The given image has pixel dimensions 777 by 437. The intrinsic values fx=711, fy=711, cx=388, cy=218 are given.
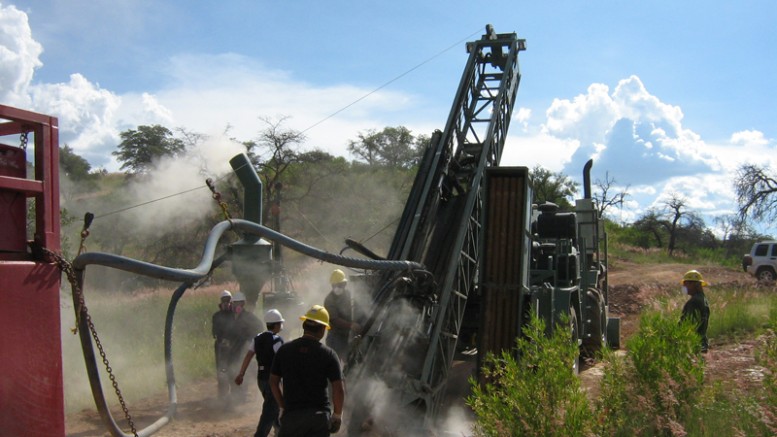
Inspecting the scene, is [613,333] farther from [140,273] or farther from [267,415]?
[140,273]

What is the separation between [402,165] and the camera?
4478cm

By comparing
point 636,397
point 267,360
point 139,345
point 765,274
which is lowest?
point 139,345

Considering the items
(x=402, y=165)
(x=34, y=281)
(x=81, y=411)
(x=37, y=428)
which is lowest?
(x=81, y=411)

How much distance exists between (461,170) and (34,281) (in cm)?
728

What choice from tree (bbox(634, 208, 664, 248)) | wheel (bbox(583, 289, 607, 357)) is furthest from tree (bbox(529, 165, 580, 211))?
wheel (bbox(583, 289, 607, 357))

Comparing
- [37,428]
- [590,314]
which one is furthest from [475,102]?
[37,428]

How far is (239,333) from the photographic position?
10391mm

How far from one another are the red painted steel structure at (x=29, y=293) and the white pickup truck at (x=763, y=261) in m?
25.9

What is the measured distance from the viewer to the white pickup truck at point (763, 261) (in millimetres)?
25691

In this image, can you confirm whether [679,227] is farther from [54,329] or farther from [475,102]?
[54,329]

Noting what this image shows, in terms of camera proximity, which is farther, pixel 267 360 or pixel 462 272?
pixel 462 272

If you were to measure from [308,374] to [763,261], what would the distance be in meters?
24.9

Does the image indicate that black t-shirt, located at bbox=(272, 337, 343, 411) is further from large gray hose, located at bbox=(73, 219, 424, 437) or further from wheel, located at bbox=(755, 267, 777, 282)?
wheel, located at bbox=(755, 267, 777, 282)

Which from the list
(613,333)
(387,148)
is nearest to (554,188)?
(387,148)
